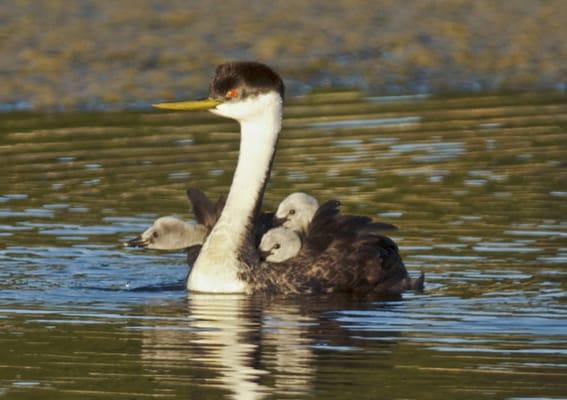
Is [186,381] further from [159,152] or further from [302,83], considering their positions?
[302,83]

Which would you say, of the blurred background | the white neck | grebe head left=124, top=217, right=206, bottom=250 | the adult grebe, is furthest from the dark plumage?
the blurred background

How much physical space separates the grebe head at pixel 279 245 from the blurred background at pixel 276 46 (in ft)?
29.6

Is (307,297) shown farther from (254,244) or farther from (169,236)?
(169,236)

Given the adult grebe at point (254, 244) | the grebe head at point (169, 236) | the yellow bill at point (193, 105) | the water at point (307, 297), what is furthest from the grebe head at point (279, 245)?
the yellow bill at point (193, 105)

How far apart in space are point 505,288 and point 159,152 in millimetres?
A: 6861

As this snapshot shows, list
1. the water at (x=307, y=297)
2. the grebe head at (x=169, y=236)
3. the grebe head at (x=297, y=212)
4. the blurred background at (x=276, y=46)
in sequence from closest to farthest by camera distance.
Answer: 1. the water at (x=307, y=297)
2. the grebe head at (x=297, y=212)
3. the grebe head at (x=169, y=236)
4. the blurred background at (x=276, y=46)

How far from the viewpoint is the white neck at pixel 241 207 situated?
1426 cm

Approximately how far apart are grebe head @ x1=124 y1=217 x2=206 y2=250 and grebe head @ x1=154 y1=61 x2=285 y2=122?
1273mm

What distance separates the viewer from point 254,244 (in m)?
14.6

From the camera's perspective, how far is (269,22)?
27.4 meters

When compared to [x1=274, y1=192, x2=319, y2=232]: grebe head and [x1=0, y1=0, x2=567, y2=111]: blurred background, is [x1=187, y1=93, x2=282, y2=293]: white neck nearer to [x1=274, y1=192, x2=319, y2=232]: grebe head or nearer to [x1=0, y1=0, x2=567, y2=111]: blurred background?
[x1=274, y1=192, x2=319, y2=232]: grebe head

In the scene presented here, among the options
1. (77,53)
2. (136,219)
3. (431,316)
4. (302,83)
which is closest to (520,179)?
(136,219)

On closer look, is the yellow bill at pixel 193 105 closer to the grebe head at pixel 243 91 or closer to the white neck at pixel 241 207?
the grebe head at pixel 243 91

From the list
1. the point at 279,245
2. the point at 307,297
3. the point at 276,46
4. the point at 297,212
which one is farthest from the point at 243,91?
the point at 276,46
